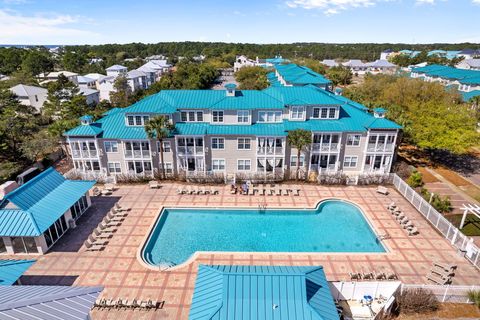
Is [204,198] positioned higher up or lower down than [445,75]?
lower down

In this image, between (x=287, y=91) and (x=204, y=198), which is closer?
(x=204, y=198)

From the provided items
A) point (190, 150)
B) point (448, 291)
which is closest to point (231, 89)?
point (190, 150)

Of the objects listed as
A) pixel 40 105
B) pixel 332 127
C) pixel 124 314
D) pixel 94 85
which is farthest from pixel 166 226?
pixel 94 85

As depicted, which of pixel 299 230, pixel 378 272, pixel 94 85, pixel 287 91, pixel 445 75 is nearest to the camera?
pixel 378 272

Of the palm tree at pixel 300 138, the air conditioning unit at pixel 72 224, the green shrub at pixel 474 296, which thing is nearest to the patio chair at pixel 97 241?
the air conditioning unit at pixel 72 224

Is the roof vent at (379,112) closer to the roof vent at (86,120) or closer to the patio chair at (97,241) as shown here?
the patio chair at (97,241)

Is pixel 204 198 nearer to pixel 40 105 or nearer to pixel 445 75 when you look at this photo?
pixel 40 105

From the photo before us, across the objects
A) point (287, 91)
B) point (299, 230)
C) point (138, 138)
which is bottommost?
point (299, 230)
